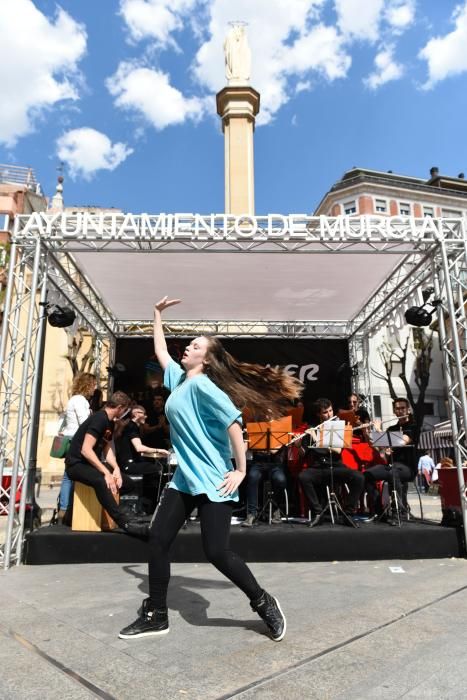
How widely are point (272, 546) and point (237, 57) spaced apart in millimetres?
24393

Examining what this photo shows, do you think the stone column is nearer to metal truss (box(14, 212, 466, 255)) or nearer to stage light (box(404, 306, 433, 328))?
stage light (box(404, 306, 433, 328))

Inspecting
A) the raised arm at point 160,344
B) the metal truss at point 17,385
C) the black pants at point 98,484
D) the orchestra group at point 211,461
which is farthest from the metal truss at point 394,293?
the metal truss at point 17,385

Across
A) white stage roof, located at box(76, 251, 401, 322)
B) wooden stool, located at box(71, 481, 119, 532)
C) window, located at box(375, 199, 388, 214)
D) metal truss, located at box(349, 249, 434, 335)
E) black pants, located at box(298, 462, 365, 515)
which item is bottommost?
wooden stool, located at box(71, 481, 119, 532)

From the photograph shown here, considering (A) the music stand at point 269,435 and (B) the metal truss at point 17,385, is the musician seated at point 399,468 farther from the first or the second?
(B) the metal truss at point 17,385

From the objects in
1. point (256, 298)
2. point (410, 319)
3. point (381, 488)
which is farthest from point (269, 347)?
point (381, 488)

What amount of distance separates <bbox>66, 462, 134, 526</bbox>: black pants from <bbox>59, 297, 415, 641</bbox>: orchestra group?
0.03ft

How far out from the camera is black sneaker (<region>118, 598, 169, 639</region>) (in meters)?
2.69

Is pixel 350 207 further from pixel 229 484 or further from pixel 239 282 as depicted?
pixel 229 484

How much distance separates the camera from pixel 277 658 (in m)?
2.43

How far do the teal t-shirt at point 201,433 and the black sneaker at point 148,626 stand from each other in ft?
2.41

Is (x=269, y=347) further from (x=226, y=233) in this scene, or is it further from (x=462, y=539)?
(x=462, y=539)

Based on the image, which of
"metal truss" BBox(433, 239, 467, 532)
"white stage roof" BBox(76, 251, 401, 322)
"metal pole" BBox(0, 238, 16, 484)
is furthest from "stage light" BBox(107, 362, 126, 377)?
"metal truss" BBox(433, 239, 467, 532)

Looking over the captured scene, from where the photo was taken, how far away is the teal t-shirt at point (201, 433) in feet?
8.51

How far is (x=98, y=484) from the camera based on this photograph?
16.5 feet
